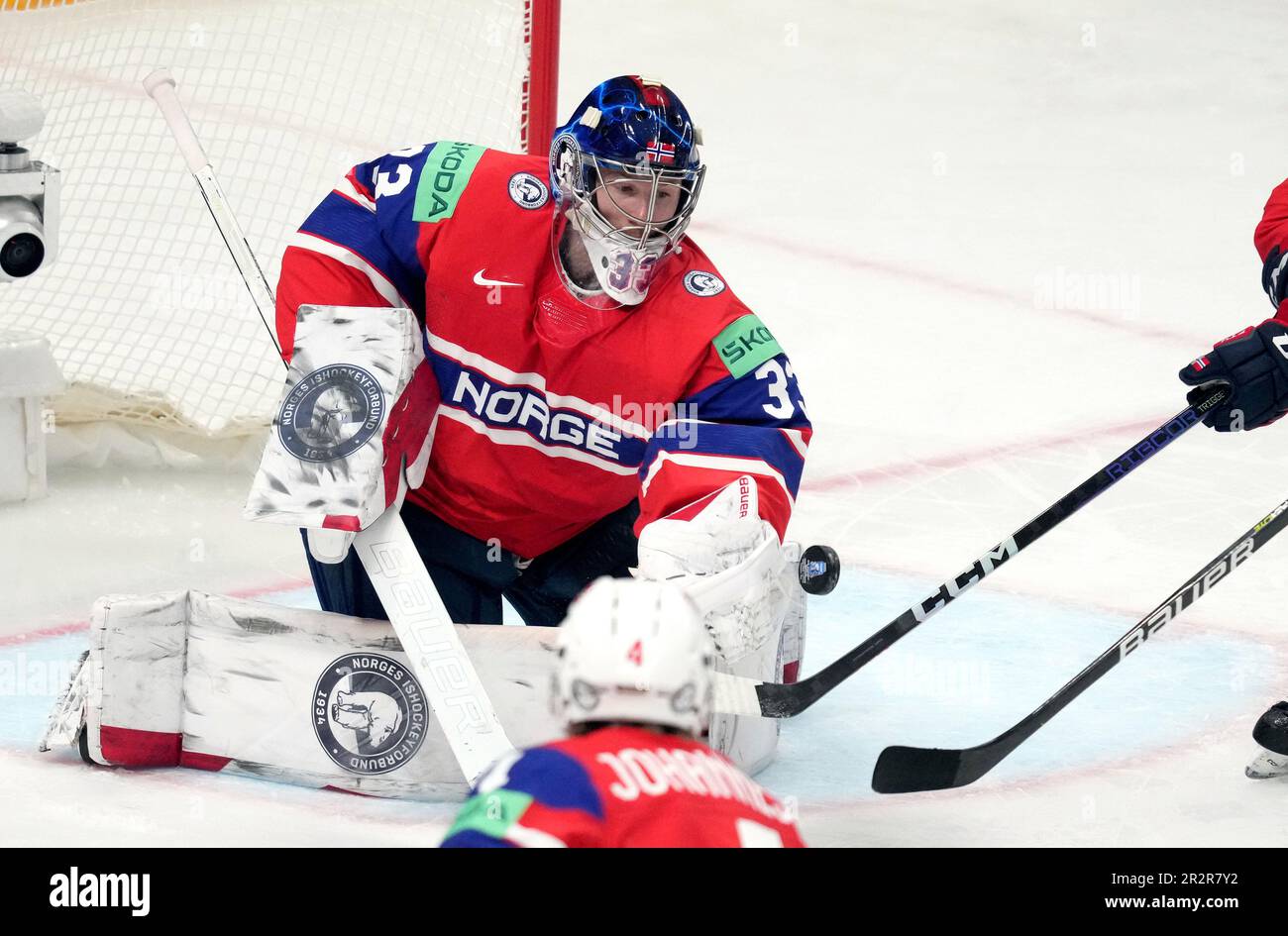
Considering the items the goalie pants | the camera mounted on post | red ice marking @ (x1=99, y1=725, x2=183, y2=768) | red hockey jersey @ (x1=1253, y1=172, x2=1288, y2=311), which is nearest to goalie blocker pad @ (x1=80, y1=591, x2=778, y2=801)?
red ice marking @ (x1=99, y1=725, x2=183, y2=768)

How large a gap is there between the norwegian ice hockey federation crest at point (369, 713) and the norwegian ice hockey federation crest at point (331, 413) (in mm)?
317

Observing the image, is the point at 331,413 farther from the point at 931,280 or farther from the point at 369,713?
the point at 931,280

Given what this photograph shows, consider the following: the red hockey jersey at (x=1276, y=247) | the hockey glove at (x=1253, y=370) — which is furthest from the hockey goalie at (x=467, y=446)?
the red hockey jersey at (x=1276, y=247)

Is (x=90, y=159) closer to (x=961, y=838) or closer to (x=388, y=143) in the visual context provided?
(x=388, y=143)

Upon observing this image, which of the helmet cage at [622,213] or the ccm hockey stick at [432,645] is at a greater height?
the helmet cage at [622,213]

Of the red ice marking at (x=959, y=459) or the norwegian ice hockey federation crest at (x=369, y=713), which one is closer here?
the norwegian ice hockey federation crest at (x=369, y=713)

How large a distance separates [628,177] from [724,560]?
0.59m

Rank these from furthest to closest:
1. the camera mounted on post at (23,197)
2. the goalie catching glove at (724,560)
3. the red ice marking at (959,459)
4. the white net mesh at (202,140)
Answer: the red ice marking at (959,459), the white net mesh at (202,140), the camera mounted on post at (23,197), the goalie catching glove at (724,560)

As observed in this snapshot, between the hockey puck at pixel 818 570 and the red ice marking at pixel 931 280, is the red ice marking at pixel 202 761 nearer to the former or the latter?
the hockey puck at pixel 818 570

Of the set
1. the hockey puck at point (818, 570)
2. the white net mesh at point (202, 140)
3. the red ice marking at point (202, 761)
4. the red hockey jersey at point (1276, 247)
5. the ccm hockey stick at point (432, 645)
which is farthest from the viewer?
the white net mesh at point (202, 140)

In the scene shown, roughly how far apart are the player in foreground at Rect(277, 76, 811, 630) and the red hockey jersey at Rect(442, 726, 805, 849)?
1075mm

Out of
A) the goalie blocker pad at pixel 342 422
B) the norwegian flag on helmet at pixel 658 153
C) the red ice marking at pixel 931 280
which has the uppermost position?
the red ice marking at pixel 931 280

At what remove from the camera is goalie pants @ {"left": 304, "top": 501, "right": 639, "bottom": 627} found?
10.5 feet

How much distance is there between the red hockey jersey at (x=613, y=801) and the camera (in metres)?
1.49
